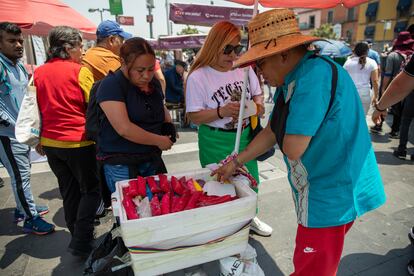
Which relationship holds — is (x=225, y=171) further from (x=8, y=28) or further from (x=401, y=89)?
(x=8, y=28)

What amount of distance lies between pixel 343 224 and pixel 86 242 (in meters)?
2.00

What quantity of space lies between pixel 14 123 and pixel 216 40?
2025mm

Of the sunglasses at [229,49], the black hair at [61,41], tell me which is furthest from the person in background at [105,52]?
the sunglasses at [229,49]

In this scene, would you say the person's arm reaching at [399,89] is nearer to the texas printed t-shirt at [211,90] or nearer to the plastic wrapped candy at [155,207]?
the texas printed t-shirt at [211,90]

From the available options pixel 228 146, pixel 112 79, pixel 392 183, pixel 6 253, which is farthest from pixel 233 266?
pixel 392 183

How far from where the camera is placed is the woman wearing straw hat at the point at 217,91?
2.09 metres

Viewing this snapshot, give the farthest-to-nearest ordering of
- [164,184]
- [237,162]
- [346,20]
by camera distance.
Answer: [346,20]
[237,162]
[164,184]

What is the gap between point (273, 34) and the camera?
1.27m

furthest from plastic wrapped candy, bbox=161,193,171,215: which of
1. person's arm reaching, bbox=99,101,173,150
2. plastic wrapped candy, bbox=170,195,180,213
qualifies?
person's arm reaching, bbox=99,101,173,150

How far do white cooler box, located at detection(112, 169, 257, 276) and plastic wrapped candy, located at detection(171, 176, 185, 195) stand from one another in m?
0.28

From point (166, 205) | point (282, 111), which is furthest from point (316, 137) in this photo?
point (166, 205)

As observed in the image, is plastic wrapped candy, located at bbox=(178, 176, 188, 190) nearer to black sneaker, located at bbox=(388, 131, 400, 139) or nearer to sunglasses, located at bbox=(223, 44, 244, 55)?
sunglasses, located at bbox=(223, 44, 244, 55)

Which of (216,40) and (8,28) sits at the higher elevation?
(8,28)

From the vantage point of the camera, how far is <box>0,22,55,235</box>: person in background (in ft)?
8.44
